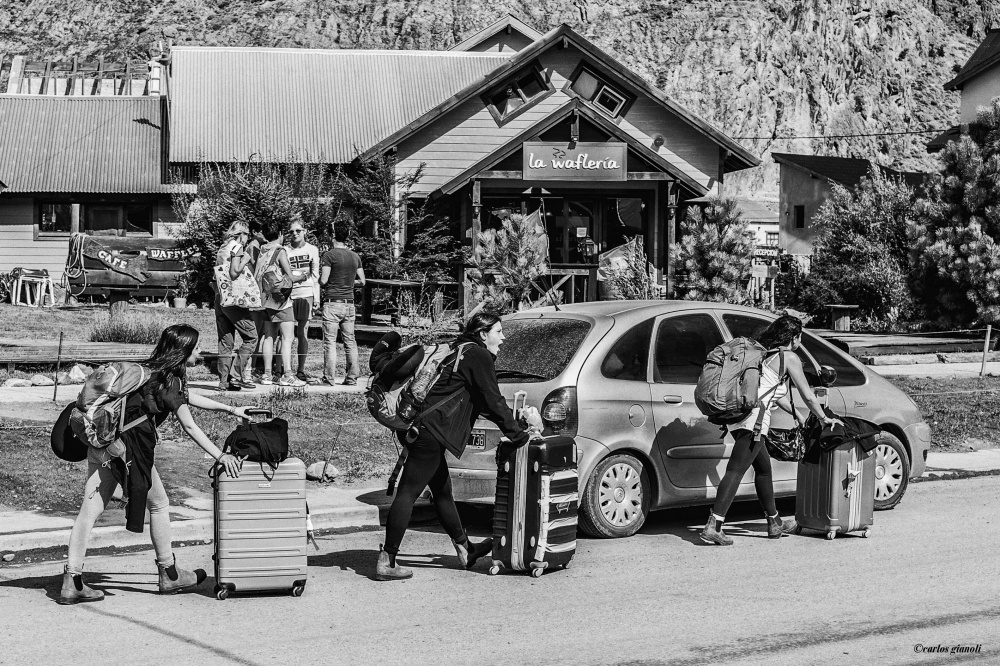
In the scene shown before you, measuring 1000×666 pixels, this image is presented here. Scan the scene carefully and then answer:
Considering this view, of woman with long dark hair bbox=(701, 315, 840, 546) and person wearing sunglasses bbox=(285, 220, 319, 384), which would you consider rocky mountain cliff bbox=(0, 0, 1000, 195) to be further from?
woman with long dark hair bbox=(701, 315, 840, 546)

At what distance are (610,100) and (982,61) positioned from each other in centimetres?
2438

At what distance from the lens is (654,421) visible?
9.00 metres

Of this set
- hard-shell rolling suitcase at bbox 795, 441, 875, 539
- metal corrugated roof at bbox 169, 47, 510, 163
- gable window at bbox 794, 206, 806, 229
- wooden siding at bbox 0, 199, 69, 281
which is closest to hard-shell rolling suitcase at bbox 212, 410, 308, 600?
hard-shell rolling suitcase at bbox 795, 441, 875, 539

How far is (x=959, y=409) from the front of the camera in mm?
15359

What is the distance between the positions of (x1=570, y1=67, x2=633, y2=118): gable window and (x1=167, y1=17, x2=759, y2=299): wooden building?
0.03 m

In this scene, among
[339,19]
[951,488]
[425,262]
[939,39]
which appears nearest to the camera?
[951,488]

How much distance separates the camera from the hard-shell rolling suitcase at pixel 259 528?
7.07 meters

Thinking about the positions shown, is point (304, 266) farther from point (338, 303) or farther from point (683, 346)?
point (683, 346)

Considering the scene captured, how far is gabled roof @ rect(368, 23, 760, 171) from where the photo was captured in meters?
26.9

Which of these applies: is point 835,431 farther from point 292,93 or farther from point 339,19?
point 339,19

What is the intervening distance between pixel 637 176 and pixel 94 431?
20.4 m

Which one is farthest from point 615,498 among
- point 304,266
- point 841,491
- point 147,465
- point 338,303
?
point 304,266

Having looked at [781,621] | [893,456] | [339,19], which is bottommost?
[781,621]

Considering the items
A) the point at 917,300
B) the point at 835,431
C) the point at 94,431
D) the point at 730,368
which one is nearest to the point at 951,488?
the point at 835,431
